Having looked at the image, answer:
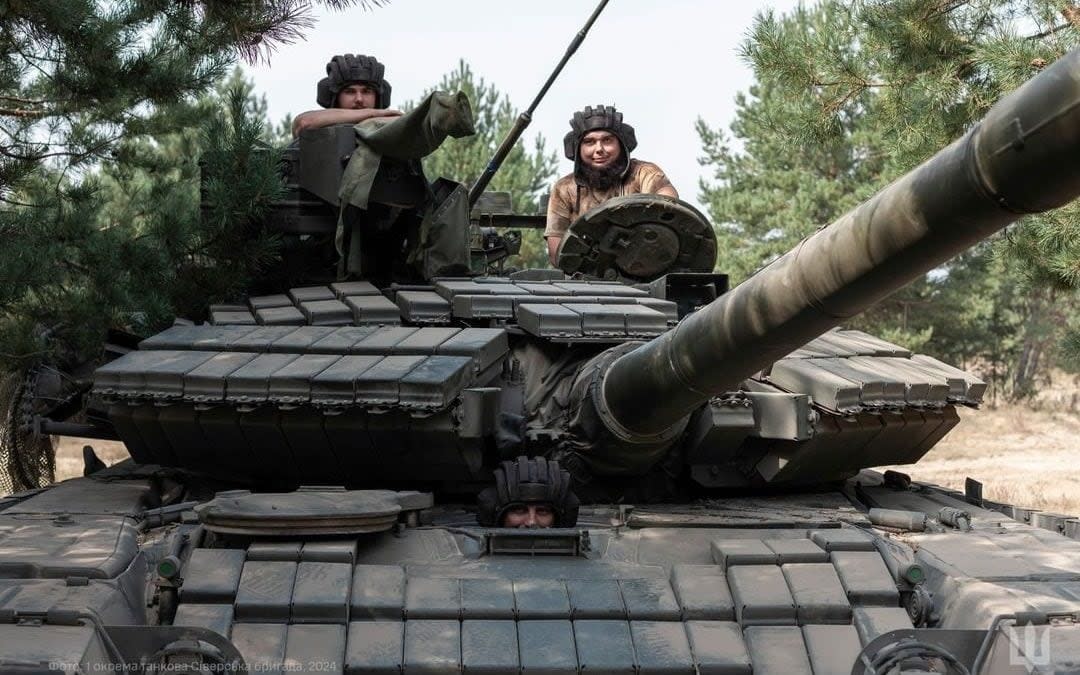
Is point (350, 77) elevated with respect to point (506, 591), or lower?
elevated

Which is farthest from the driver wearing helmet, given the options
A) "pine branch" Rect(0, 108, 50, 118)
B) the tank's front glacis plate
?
the tank's front glacis plate

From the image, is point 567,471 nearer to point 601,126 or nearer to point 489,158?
point 601,126

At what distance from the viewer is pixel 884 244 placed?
617cm

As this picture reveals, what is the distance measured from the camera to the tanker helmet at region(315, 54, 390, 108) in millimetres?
12805

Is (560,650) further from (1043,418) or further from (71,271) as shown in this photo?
(1043,418)

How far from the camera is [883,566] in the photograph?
838 cm

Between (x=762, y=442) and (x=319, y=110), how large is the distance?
15.2ft

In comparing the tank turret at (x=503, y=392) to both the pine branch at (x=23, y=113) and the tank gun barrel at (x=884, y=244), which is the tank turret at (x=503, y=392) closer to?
the tank gun barrel at (x=884, y=244)

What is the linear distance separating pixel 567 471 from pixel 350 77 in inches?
184

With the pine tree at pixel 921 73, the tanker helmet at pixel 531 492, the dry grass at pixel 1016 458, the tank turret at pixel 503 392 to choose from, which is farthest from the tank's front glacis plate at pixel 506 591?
the dry grass at pixel 1016 458

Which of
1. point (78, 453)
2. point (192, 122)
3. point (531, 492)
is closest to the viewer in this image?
point (531, 492)

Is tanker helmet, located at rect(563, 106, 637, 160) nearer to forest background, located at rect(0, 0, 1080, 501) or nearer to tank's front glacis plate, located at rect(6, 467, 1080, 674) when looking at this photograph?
forest background, located at rect(0, 0, 1080, 501)

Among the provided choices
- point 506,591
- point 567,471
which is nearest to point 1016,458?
point 567,471

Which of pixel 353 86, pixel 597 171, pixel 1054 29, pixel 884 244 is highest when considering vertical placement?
pixel 1054 29
